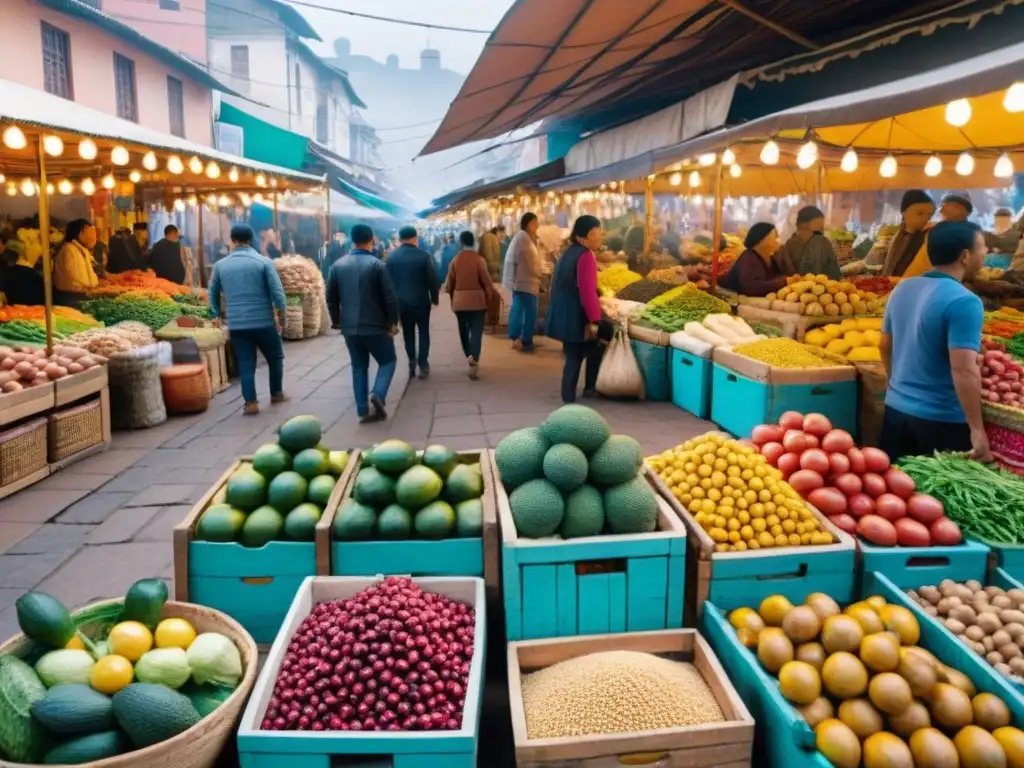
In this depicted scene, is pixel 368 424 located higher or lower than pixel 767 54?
lower

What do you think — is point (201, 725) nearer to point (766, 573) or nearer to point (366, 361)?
point (766, 573)

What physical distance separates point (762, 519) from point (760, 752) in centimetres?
87

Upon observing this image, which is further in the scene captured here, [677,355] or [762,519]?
[677,355]

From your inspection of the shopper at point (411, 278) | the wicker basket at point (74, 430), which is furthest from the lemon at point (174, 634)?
the shopper at point (411, 278)

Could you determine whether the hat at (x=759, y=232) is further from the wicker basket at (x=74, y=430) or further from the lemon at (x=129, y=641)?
the lemon at (x=129, y=641)

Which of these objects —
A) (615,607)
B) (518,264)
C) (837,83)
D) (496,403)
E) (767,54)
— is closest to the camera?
(615,607)

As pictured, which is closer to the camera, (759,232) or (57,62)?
(759,232)

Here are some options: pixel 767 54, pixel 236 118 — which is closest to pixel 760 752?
pixel 767 54

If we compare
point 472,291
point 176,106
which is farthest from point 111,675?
point 176,106

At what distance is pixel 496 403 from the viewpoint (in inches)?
325

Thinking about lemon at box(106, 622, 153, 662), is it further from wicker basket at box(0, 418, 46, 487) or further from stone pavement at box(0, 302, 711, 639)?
wicker basket at box(0, 418, 46, 487)

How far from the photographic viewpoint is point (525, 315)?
1188 centimetres

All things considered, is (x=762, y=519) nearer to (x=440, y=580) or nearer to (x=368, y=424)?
(x=440, y=580)

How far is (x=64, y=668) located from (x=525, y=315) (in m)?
9.73
